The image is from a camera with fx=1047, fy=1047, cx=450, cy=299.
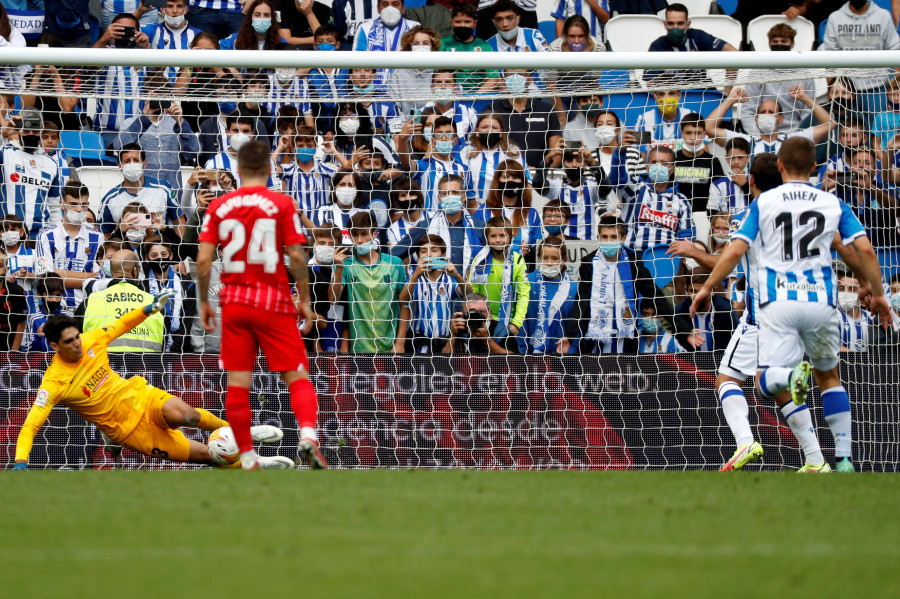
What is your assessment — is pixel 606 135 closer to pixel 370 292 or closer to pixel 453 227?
pixel 453 227

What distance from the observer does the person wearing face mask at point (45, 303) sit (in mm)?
9516

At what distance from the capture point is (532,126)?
10.2m

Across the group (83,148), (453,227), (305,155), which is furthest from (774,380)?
(83,148)

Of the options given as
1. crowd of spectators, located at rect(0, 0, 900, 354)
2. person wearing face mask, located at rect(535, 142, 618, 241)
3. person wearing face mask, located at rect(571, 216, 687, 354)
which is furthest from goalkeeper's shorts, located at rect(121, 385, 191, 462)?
person wearing face mask, located at rect(535, 142, 618, 241)

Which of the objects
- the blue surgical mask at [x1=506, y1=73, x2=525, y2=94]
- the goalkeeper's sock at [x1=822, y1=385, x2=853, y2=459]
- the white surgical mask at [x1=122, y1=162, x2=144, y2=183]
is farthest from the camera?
the white surgical mask at [x1=122, y1=162, x2=144, y2=183]

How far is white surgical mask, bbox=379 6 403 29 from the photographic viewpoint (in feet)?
40.3

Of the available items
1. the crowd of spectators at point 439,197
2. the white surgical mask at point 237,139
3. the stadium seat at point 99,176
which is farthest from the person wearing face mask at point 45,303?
the white surgical mask at point 237,139

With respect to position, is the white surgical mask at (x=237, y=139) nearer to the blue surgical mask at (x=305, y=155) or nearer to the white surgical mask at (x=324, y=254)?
the blue surgical mask at (x=305, y=155)

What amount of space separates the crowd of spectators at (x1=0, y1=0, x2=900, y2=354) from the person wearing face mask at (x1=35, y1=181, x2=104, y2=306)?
2cm

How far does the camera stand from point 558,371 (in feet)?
29.4

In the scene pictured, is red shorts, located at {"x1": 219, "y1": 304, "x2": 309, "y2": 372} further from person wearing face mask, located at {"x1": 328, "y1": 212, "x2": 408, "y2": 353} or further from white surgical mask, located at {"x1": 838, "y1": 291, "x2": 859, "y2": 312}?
white surgical mask, located at {"x1": 838, "y1": 291, "x2": 859, "y2": 312}

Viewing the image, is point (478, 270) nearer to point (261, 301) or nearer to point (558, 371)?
point (558, 371)

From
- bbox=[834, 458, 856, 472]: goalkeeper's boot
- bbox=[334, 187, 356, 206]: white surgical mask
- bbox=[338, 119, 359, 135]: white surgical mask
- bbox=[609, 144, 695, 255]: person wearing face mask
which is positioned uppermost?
bbox=[338, 119, 359, 135]: white surgical mask

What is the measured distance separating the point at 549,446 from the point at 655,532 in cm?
503
